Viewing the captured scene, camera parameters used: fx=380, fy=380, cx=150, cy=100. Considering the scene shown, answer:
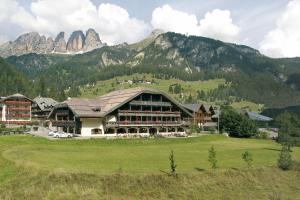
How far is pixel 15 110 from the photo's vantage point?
13850 cm

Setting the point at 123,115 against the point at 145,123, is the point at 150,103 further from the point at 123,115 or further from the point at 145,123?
the point at 123,115

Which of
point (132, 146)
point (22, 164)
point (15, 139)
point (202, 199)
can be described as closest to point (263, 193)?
point (202, 199)

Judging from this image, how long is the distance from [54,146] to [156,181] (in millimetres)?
29145

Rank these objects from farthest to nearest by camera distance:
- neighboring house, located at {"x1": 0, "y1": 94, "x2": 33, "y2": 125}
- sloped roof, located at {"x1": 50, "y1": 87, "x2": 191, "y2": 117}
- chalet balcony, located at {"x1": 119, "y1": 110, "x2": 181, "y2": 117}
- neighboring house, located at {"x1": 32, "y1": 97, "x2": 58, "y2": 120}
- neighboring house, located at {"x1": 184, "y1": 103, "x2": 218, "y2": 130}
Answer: neighboring house, located at {"x1": 32, "y1": 97, "x2": 58, "y2": 120}
neighboring house, located at {"x1": 184, "y1": 103, "x2": 218, "y2": 130}
neighboring house, located at {"x1": 0, "y1": 94, "x2": 33, "y2": 125}
chalet balcony, located at {"x1": 119, "y1": 110, "x2": 181, "y2": 117}
sloped roof, located at {"x1": 50, "y1": 87, "x2": 191, "y2": 117}

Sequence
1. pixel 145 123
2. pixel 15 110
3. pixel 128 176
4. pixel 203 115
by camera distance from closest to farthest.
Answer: pixel 128 176
pixel 145 123
pixel 15 110
pixel 203 115

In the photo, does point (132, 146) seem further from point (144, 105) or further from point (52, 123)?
point (52, 123)

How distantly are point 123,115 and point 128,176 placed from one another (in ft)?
175

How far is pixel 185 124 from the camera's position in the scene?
4284 inches

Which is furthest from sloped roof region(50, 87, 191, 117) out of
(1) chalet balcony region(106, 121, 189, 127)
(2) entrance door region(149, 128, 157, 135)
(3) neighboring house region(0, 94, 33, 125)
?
(3) neighboring house region(0, 94, 33, 125)

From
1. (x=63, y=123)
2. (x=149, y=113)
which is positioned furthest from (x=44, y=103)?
(x=149, y=113)

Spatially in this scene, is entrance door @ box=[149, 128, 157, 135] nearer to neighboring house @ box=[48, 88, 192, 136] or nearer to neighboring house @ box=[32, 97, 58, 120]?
neighboring house @ box=[48, 88, 192, 136]

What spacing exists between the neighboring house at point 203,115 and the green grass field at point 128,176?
3013 inches

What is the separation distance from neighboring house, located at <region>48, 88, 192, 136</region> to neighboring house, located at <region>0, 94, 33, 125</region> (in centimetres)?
3332

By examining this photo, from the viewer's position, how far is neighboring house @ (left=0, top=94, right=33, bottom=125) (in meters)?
136
